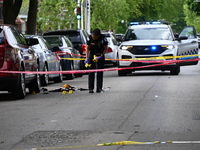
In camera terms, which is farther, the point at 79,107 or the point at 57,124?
the point at 79,107

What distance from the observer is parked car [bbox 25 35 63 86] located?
1922 centimetres

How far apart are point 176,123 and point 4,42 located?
17.2 ft

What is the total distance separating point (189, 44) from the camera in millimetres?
24938

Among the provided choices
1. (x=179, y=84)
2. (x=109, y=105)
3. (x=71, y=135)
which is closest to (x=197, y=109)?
(x=109, y=105)

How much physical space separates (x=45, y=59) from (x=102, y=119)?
31.1 feet

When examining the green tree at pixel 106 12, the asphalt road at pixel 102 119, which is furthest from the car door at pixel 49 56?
the green tree at pixel 106 12

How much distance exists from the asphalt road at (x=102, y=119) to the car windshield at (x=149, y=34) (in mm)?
7503

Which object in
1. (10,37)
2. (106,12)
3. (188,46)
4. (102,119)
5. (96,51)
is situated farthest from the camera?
(106,12)

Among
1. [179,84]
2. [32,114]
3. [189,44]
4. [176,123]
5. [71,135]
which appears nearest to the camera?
[71,135]

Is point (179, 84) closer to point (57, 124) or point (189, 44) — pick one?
point (189, 44)

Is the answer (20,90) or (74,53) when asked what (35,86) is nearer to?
(20,90)

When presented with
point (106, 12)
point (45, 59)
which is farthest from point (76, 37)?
point (106, 12)

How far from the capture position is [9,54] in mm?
13727

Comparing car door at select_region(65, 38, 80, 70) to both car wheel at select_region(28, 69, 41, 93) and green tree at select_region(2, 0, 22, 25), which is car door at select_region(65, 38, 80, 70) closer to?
green tree at select_region(2, 0, 22, 25)
